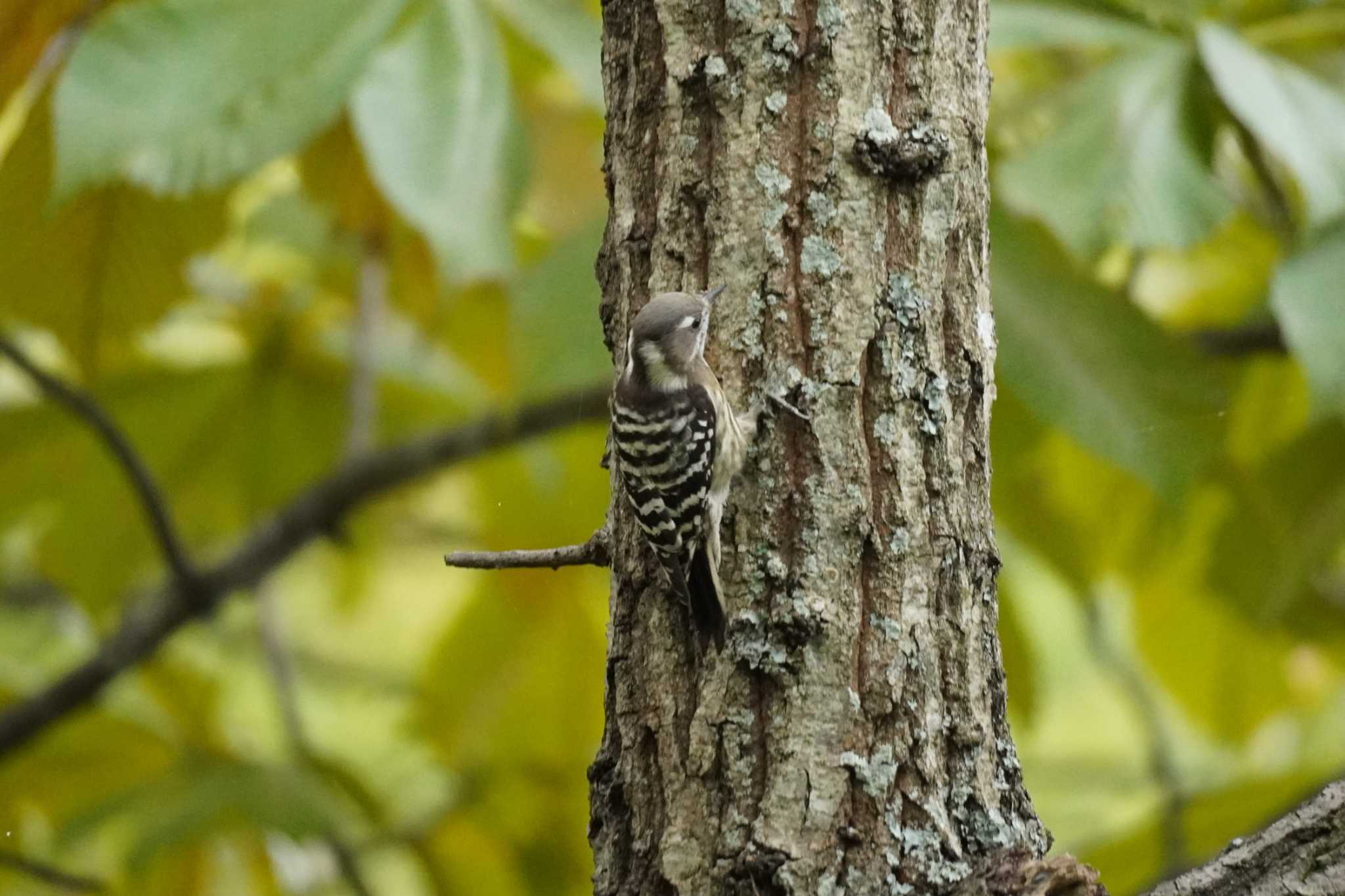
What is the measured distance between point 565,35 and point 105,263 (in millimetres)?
1373

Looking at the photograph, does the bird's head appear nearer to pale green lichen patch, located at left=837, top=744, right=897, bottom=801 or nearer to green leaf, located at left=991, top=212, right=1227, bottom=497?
pale green lichen patch, located at left=837, top=744, right=897, bottom=801

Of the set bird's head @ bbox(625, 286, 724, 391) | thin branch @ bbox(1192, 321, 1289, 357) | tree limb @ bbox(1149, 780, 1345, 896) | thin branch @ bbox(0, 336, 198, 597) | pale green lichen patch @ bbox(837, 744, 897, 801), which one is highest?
thin branch @ bbox(0, 336, 198, 597)

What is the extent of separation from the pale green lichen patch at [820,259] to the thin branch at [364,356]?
2.30 m

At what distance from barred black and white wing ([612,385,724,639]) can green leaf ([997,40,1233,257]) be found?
0.92 meters

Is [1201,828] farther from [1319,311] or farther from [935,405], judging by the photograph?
[935,405]

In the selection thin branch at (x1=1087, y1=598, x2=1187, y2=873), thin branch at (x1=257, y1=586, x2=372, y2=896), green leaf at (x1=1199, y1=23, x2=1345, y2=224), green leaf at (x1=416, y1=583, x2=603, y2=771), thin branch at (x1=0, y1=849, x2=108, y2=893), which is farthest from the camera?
green leaf at (x1=416, y1=583, x2=603, y2=771)

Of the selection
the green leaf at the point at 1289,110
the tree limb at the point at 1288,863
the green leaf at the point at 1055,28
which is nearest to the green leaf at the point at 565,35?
the green leaf at the point at 1055,28

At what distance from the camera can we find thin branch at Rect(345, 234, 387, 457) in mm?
4203

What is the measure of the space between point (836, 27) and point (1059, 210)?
0.99m

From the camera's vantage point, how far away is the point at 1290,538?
11.9 feet

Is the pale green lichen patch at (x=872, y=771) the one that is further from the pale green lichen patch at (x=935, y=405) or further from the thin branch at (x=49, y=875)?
the thin branch at (x=49, y=875)

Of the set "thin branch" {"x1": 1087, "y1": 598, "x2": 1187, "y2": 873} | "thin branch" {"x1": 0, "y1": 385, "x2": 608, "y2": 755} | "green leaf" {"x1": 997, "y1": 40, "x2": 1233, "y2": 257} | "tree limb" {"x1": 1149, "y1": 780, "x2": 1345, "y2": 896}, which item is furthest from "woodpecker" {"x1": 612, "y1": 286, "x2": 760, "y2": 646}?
"thin branch" {"x1": 1087, "y1": 598, "x2": 1187, "y2": 873}

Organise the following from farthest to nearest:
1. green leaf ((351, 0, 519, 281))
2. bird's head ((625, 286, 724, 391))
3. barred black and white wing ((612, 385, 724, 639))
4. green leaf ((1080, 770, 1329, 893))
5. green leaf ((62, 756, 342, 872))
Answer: green leaf ((1080, 770, 1329, 893))
green leaf ((62, 756, 342, 872))
green leaf ((351, 0, 519, 281))
bird's head ((625, 286, 724, 391))
barred black and white wing ((612, 385, 724, 639))

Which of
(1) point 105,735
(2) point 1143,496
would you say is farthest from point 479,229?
(1) point 105,735
